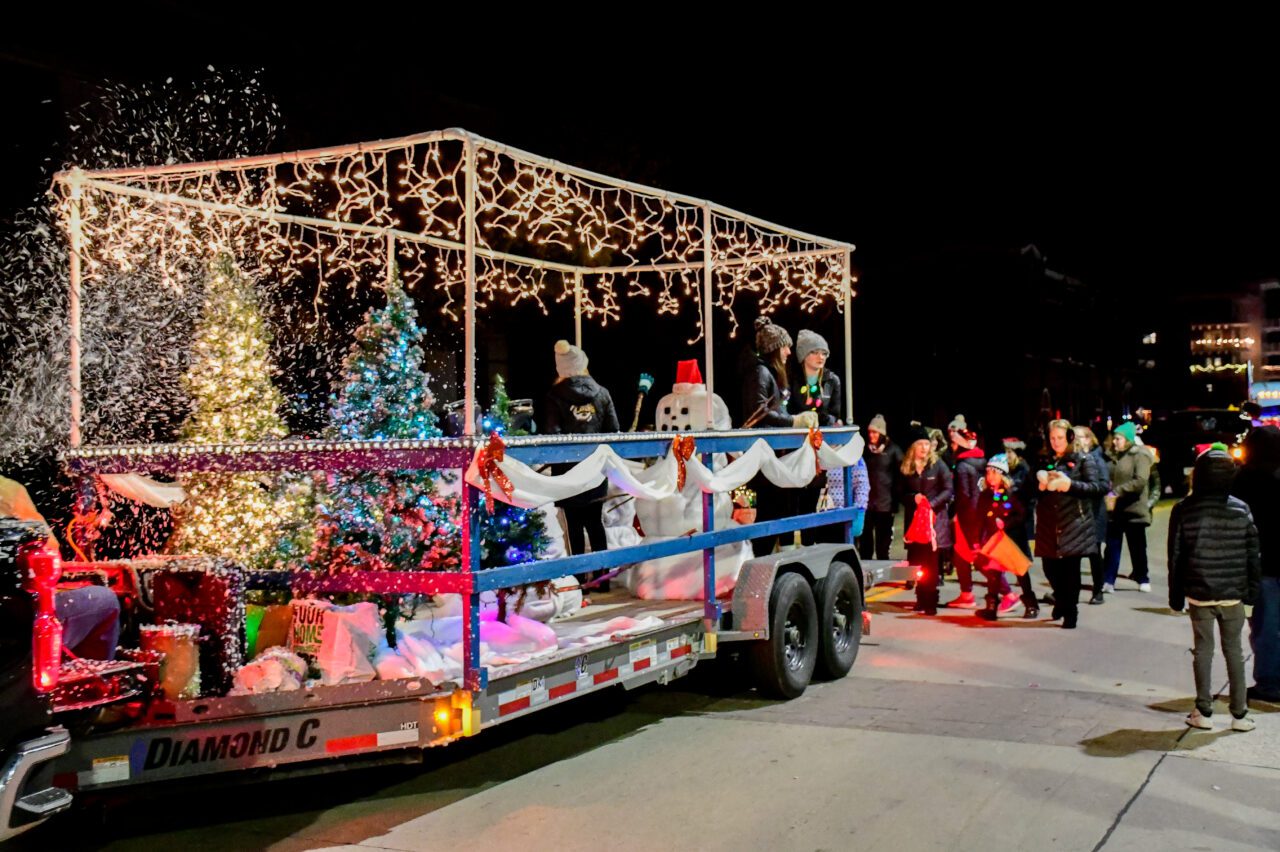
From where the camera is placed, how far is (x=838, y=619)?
9125 millimetres

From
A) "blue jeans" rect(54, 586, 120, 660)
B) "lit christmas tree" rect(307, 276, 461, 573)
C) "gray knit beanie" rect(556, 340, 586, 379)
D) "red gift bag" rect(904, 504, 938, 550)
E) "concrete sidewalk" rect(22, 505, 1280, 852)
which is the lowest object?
"concrete sidewalk" rect(22, 505, 1280, 852)

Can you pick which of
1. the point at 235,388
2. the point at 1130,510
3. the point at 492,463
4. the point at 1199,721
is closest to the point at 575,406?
the point at 235,388

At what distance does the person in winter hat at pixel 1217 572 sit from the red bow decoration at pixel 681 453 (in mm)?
3126

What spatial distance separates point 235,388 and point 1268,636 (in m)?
7.54

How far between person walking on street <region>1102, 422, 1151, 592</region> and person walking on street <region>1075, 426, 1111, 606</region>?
18cm

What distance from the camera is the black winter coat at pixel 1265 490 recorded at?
7.99 metres

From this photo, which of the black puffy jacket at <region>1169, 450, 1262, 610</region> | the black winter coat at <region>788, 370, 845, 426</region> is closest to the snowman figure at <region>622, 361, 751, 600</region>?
the black winter coat at <region>788, 370, 845, 426</region>

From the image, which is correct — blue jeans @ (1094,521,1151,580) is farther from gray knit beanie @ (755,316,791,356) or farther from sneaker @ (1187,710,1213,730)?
sneaker @ (1187,710,1213,730)

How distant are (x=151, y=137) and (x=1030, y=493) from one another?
9.22m

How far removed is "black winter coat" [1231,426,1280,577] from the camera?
799 centimetres

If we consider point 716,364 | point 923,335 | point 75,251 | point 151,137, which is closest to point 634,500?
point 75,251

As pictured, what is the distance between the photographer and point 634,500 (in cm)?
934

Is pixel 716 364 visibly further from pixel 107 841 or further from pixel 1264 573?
pixel 107 841

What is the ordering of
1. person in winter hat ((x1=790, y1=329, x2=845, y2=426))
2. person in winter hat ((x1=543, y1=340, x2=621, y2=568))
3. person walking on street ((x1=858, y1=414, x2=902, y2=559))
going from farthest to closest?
person walking on street ((x1=858, y1=414, x2=902, y2=559)), person in winter hat ((x1=790, y1=329, x2=845, y2=426)), person in winter hat ((x1=543, y1=340, x2=621, y2=568))
